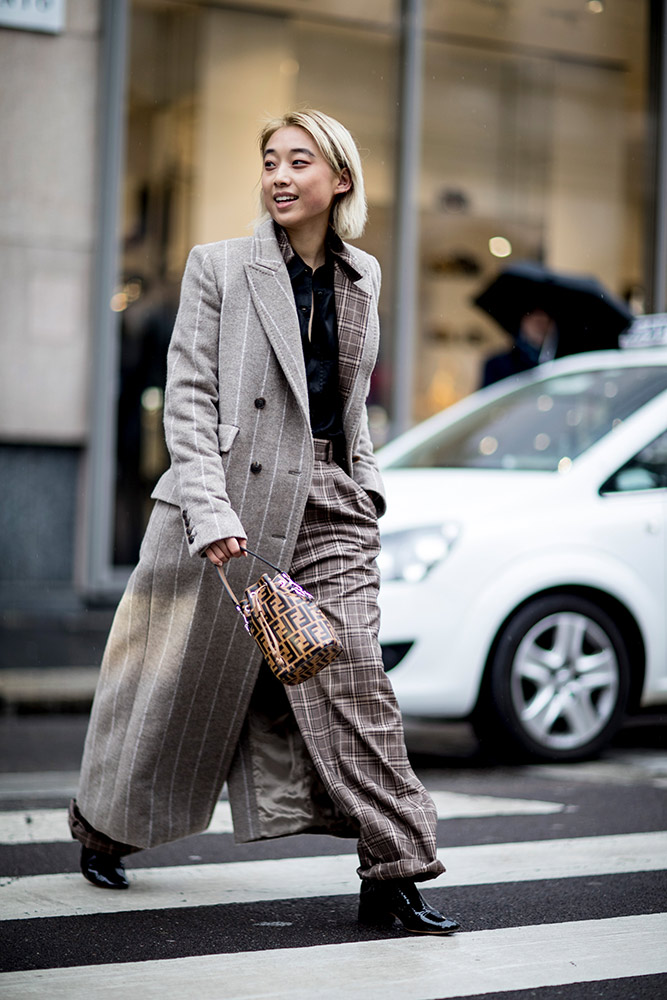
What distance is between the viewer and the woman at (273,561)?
3.60 m

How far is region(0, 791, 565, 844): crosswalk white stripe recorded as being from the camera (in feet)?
15.3

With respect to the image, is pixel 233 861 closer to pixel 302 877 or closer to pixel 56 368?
pixel 302 877

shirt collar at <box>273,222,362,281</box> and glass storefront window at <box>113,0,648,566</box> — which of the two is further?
glass storefront window at <box>113,0,648,566</box>

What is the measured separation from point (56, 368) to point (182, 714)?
6830 millimetres

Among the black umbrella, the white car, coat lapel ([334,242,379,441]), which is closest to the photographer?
coat lapel ([334,242,379,441])

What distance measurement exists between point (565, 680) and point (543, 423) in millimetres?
1305

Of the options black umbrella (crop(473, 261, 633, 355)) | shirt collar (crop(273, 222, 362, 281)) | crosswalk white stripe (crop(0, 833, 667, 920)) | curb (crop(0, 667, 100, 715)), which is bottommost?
curb (crop(0, 667, 100, 715))

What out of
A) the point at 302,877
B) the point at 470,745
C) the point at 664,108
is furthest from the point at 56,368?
the point at 302,877

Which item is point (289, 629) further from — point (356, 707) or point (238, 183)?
point (238, 183)

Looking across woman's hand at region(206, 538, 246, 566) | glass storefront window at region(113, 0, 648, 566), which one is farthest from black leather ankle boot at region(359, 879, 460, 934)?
glass storefront window at region(113, 0, 648, 566)

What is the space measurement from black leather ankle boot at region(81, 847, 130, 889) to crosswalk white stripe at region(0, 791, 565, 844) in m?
0.61

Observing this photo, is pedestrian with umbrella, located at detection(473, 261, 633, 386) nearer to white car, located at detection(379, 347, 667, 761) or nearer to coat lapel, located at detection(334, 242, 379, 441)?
white car, located at detection(379, 347, 667, 761)

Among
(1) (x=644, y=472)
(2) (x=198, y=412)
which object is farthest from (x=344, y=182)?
(1) (x=644, y=472)

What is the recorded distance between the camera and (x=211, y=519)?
11.6 ft
